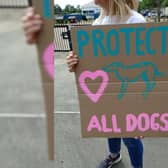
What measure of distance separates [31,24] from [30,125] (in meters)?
1.71

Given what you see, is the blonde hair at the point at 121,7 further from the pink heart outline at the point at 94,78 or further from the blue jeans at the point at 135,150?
the blue jeans at the point at 135,150

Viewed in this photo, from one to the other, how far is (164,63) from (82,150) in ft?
4.59

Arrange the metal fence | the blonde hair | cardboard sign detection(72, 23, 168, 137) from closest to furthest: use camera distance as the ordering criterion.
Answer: the metal fence
cardboard sign detection(72, 23, 168, 137)
the blonde hair

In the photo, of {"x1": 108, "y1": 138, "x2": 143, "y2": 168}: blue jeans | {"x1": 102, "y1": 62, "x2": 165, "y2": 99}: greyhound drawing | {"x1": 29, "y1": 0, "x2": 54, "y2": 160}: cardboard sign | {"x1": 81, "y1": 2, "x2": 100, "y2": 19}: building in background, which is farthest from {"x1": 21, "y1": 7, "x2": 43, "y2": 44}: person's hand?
{"x1": 108, "y1": 138, "x2": 143, "y2": 168}: blue jeans

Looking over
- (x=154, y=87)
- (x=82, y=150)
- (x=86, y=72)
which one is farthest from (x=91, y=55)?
(x=82, y=150)

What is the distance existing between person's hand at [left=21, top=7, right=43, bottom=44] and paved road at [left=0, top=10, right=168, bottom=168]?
0.09ft

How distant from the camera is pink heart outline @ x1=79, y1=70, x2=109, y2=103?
1.88 m

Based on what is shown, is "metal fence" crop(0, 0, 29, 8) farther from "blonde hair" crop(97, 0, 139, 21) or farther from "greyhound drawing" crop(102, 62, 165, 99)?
"blonde hair" crop(97, 0, 139, 21)

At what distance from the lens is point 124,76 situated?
73.7 inches

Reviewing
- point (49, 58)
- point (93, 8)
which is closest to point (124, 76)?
point (49, 58)

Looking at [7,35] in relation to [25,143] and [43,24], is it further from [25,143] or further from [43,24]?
[25,143]

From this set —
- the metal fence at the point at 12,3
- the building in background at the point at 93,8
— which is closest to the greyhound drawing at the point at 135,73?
the building in background at the point at 93,8

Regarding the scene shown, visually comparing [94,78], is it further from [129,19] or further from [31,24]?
[31,24]

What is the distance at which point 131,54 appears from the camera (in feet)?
6.05
